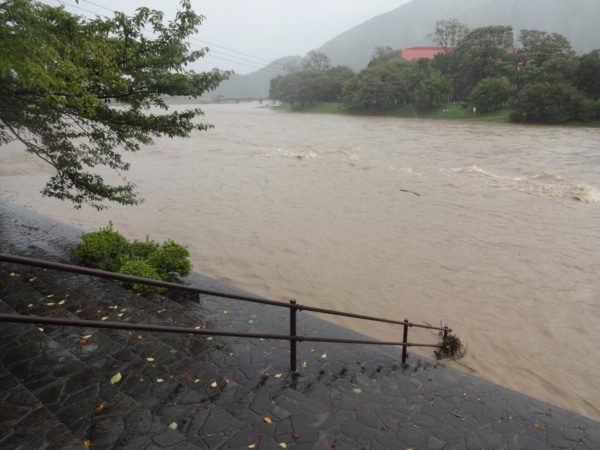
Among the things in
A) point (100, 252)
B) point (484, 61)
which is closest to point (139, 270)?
point (100, 252)

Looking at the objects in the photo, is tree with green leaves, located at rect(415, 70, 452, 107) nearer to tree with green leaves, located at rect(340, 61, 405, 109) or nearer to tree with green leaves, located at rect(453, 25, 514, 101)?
tree with green leaves, located at rect(453, 25, 514, 101)

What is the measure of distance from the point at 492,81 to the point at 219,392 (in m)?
46.5

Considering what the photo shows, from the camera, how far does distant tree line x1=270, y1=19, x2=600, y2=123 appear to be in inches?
1417

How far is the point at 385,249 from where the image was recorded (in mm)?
10414

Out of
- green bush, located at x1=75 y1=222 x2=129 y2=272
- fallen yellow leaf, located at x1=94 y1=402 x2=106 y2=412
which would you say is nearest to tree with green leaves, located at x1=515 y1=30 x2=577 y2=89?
green bush, located at x1=75 y1=222 x2=129 y2=272

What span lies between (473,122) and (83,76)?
43.3 metres

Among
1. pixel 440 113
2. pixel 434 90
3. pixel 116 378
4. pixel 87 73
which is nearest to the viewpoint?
pixel 116 378

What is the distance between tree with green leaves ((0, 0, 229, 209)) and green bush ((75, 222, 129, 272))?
0.94 m

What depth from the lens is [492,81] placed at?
41.2 meters

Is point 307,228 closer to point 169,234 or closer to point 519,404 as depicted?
point 169,234

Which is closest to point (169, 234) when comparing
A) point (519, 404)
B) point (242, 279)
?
point (242, 279)

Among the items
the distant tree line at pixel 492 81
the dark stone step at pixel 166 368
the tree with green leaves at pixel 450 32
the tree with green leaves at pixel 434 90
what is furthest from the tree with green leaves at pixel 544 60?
the dark stone step at pixel 166 368

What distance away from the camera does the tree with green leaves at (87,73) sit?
11.3ft

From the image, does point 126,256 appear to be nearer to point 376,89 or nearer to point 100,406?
point 100,406
